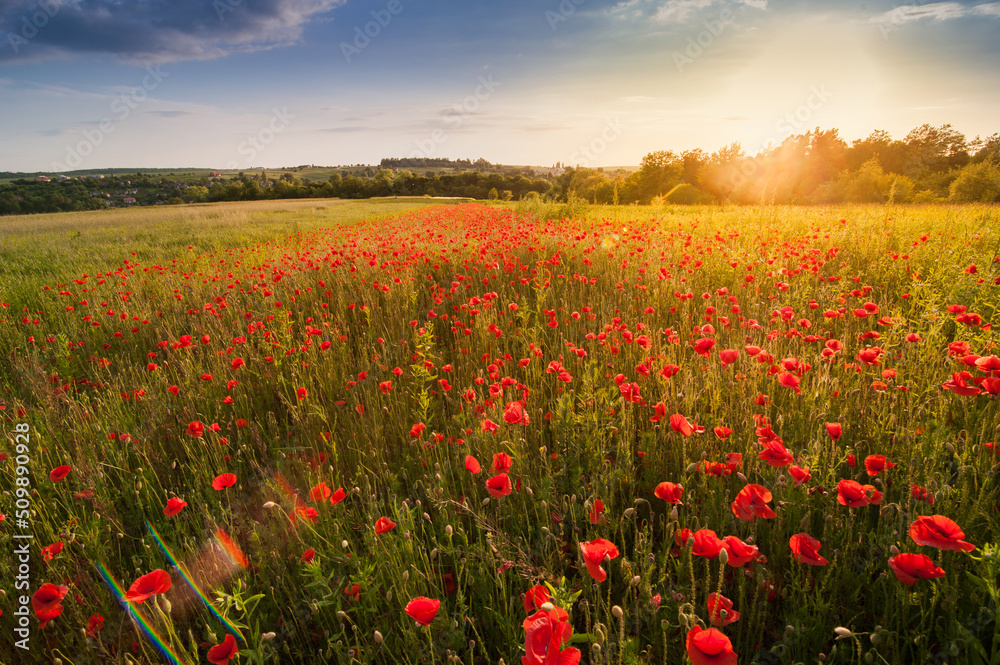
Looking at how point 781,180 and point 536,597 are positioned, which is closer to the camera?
point 536,597

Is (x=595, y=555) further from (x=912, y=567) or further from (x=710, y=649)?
(x=912, y=567)

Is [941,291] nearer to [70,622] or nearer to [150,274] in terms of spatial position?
[70,622]

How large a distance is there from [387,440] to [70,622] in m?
1.61

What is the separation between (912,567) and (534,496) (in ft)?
4.42

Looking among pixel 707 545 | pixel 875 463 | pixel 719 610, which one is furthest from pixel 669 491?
pixel 875 463

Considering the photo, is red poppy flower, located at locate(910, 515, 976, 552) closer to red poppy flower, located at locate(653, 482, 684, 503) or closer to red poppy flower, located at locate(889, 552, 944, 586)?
red poppy flower, located at locate(889, 552, 944, 586)

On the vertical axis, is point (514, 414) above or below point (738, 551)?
above

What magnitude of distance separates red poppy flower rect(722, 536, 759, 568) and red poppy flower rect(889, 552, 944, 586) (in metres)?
0.39

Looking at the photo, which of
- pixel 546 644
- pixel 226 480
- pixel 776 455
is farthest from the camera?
pixel 226 480

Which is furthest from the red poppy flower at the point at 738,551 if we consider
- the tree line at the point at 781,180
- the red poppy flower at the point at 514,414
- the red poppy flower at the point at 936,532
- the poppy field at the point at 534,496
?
the tree line at the point at 781,180

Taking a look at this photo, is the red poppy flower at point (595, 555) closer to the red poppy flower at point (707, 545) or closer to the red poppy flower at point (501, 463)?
the red poppy flower at point (707, 545)

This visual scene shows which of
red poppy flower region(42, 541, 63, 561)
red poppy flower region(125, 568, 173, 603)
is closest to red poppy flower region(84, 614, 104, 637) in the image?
red poppy flower region(42, 541, 63, 561)

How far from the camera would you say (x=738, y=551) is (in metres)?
1.25

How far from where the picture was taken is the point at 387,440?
281cm
